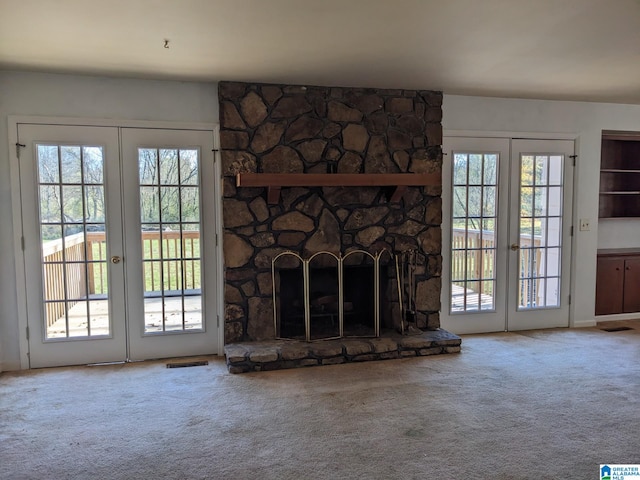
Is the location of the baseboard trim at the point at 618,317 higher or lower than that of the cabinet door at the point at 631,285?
lower

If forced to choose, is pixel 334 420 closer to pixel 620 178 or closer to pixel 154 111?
pixel 154 111

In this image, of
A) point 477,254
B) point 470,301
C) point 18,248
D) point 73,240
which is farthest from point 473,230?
point 18,248

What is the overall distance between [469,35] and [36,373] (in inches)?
160

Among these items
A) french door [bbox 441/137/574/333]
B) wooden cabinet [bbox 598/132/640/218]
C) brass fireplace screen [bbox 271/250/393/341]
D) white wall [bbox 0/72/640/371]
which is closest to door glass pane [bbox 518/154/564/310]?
french door [bbox 441/137/574/333]

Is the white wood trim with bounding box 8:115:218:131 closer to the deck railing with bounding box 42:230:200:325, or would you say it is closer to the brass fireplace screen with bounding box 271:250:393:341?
the deck railing with bounding box 42:230:200:325

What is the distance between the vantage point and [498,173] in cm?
482

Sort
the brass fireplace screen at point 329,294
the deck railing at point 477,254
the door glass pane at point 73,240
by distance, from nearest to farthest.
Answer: the door glass pane at point 73,240, the brass fireplace screen at point 329,294, the deck railing at point 477,254

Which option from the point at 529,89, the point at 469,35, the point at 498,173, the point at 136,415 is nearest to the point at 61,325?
the point at 136,415

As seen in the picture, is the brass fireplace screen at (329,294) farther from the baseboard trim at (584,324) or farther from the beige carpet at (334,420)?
the baseboard trim at (584,324)

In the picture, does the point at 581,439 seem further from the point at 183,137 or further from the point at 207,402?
the point at 183,137

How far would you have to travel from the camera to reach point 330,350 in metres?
4.01

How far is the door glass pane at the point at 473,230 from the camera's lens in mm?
4754

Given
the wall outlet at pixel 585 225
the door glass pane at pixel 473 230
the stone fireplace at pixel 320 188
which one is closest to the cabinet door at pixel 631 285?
the wall outlet at pixel 585 225

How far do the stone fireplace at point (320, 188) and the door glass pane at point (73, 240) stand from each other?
3.45ft
